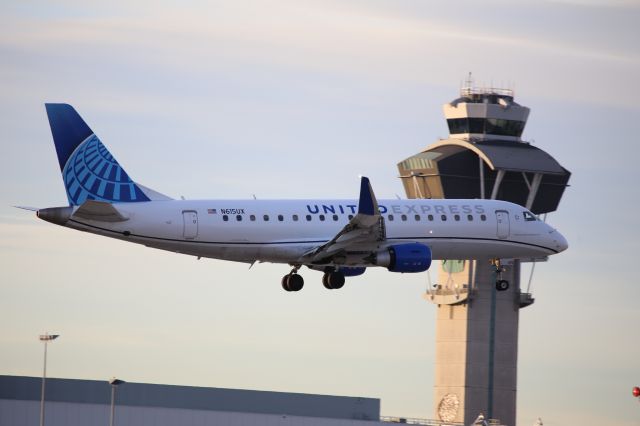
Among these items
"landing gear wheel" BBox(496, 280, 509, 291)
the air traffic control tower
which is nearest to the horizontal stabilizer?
"landing gear wheel" BBox(496, 280, 509, 291)

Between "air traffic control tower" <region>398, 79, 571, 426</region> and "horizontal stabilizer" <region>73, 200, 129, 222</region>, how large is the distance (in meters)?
61.7

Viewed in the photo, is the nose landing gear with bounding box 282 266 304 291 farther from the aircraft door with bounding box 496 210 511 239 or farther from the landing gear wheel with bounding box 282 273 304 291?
the aircraft door with bounding box 496 210 511 239

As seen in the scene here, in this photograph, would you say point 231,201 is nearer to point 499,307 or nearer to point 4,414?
point 4,414

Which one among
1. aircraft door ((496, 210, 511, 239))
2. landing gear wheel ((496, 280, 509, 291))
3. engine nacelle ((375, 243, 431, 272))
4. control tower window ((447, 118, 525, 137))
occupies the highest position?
control tower window ((447, 118, 525, 137))

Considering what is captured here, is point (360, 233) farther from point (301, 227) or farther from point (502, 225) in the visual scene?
point (502, 225)

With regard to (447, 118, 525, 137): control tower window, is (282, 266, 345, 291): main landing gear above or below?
below

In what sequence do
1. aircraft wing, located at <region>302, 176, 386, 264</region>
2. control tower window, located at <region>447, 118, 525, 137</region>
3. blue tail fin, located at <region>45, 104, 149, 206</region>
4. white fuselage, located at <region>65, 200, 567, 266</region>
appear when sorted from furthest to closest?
control tower window, located at <region>447, 118, 525, 137</region>
white fuselage, located at <region>65, 200, 567, 266</region>
blue tail fin, located at <region>45, 104, 149, 206</region>
aircraft wing, located at <region>302, 176, 386, 264</region>

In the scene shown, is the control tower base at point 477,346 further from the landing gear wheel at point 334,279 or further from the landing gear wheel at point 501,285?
the landing gear wheel at point 334,279

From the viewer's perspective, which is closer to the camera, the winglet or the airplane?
the winglet

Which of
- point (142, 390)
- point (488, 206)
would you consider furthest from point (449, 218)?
point (142, 390)

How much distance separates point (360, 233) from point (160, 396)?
81.1 ft

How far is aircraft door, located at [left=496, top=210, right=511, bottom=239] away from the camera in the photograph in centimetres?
8319

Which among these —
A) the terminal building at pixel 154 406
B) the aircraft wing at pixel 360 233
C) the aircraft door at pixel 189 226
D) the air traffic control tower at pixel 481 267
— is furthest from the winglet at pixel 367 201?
the air traffic control tower at pixel 481 267

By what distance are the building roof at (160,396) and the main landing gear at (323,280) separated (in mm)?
16376
